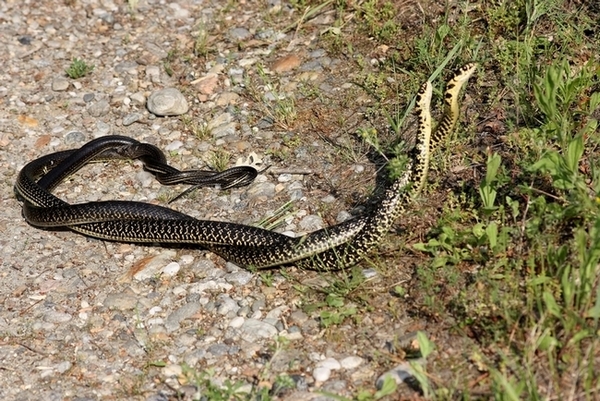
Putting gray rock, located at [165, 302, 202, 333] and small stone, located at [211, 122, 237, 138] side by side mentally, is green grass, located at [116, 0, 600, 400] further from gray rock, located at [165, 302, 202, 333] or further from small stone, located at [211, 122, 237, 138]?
gray rock, located at [165, 302, 202, 333]

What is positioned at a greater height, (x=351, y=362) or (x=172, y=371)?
(x=351, y=362)

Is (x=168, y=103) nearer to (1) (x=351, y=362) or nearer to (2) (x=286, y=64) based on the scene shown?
(2) (x=286, y=64)

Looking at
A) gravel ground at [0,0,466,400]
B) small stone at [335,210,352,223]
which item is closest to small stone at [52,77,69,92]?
gravel ground at [0,0,466,400]

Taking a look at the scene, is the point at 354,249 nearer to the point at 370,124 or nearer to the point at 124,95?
the point at 370,124

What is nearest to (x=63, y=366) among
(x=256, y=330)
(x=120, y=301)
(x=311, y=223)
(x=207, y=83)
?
(x=120, y=301)

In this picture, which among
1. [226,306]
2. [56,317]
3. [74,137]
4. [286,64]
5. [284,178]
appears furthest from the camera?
[286,64]

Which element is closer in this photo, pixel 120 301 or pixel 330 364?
pixel 330 364
